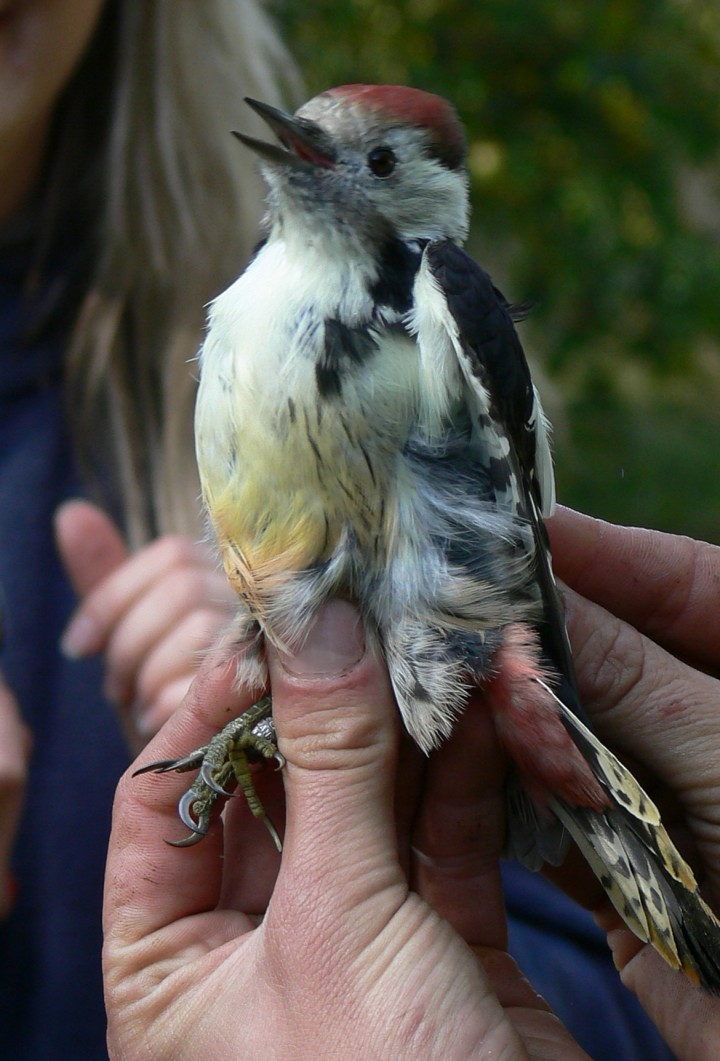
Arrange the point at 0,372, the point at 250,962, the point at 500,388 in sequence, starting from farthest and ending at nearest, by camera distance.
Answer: the point at 0,372, the point at 500,388, the point at 250,962

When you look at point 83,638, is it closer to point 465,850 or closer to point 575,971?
point 465,850

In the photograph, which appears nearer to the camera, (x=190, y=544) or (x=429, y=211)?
(x=429, y=211)

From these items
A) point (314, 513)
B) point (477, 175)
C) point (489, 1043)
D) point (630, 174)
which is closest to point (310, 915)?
point (489, 1043)

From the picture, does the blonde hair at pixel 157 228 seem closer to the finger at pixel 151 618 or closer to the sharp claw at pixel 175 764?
the finger at pixel 151 618

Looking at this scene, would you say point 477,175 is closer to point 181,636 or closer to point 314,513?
point 181,636

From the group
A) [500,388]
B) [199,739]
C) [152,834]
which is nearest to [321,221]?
[500,388]

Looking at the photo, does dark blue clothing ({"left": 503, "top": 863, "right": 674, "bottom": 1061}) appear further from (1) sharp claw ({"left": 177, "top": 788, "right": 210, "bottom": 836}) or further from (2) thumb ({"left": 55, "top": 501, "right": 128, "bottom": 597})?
(2) thumb ({"left": 55, "top": 501, "right": 128, "bottom": 597})

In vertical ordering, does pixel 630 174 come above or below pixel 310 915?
above

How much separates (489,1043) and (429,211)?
1495 mm

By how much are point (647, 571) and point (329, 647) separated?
91 cm

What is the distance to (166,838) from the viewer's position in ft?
6.57

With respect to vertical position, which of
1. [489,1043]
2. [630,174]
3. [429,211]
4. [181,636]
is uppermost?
[429,211]

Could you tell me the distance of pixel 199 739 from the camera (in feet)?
6.86

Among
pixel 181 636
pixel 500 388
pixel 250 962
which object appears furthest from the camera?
pixel 181 636
